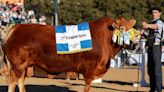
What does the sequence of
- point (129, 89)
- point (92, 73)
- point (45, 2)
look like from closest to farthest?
point (92, 73), point (129, 89), point (45, 2)

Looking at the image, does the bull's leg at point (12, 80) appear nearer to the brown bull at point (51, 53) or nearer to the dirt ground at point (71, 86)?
the brown bull at point (51, 53)

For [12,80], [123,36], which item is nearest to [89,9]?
[123,36]

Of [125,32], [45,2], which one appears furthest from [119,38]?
[45,2]

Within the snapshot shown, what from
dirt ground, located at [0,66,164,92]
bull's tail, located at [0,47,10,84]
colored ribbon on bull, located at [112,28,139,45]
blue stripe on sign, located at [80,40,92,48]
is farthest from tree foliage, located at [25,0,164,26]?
blue stripe on sign, located at [80,40,92,48]

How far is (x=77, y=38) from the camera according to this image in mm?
9219

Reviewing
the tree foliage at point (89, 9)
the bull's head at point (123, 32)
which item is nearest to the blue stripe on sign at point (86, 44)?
the bull's head at point (123, 32)

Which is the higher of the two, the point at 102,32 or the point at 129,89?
the point at 102,32

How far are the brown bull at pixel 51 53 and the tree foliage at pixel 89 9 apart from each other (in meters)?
29.2

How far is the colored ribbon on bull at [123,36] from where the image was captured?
9.13 metres

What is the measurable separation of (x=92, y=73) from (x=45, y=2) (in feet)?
106

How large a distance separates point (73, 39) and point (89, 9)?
102ft

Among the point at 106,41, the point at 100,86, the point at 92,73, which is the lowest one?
the point at 100,86

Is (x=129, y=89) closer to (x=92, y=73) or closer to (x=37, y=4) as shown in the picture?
(x=92, y=73)

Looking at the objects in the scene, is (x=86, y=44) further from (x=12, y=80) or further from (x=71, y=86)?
(x=71, y=86)
